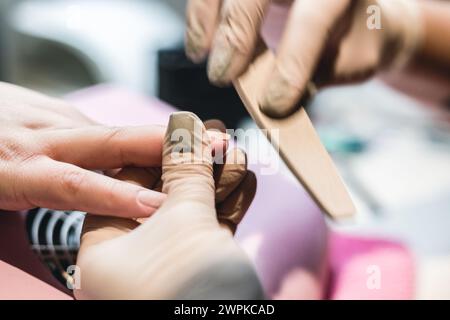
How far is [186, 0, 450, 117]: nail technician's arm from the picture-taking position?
2.04 ft

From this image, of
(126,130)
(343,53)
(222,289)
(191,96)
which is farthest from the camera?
(191,96)

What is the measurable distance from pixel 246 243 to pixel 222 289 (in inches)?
14.3

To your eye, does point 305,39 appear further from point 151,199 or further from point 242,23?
point 151,199

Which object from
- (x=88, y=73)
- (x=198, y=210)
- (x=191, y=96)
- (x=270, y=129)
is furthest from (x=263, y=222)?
(x=88, y=73)

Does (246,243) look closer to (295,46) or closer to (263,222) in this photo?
(263,222)

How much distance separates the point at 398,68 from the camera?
0.77 metres

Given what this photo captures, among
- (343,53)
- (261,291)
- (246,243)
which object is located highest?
(343,53)

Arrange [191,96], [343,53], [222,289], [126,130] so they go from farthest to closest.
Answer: [191,96], [343,53], [126,130], [222,289]

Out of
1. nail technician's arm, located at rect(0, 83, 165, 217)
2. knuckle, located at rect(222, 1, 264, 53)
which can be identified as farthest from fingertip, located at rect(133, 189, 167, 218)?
knuckle, located at rect(222, 1, 264, 53)

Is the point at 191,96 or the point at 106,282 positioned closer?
the point at 106,282

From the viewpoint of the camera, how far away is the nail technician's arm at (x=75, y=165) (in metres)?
0.52

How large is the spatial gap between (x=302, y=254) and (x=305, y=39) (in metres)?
0.31

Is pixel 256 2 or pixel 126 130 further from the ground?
pixel 256 2

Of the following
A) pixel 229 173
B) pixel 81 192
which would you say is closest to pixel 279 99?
pixel 229 173
